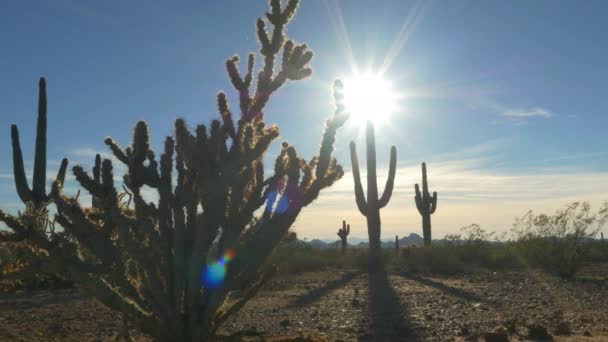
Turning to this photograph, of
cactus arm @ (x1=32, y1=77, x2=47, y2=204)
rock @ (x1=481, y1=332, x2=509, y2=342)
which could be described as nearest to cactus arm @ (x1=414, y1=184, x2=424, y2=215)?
cactus arm @ (x1=32, y1=77, x2=47, y2=204)

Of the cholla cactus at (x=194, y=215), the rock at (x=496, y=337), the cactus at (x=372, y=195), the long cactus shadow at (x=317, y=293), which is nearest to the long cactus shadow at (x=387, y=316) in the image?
the rock at (x=496, y=337)

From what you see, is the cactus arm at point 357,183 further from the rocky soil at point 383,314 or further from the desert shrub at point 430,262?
the rocky soil at point 383,314

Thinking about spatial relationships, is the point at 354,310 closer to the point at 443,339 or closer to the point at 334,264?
the point at 443,339

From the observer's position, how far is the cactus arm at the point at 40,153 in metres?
13.7

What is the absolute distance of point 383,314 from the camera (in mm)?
8062

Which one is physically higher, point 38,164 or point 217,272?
point 38,164

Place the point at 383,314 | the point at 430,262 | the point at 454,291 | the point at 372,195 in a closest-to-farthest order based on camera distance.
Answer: the point at 383,314 → the point at 454,291 → the point at 372,195 → the point at 430,262

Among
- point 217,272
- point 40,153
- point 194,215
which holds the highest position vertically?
point 40,153

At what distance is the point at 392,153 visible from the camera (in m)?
19.4

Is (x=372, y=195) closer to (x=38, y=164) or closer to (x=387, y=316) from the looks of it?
(x=38, y=164)

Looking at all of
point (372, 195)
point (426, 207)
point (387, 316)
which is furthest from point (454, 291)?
point (426, 207)

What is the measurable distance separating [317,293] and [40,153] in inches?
314

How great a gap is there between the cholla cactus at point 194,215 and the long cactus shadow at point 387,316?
84.3 inches

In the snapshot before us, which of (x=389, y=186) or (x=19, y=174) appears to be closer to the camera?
(x=19, y=174)
